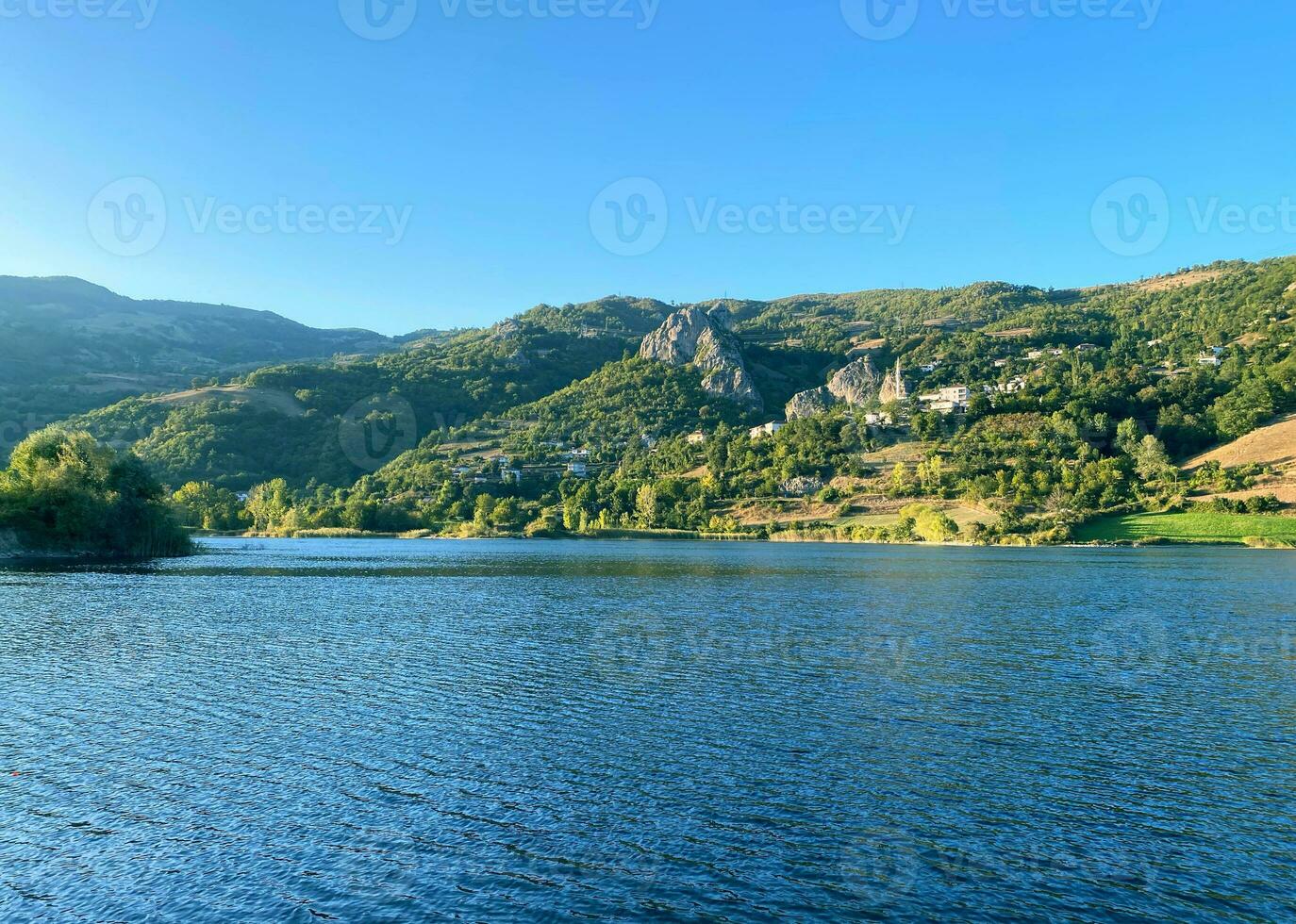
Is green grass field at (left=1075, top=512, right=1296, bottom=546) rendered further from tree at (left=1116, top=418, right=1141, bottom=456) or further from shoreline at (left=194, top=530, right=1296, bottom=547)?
tree at (left=1116, top=418, right=1141, bottom=456)

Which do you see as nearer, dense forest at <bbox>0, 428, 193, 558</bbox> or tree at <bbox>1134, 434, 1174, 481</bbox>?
dense forest at <bbox>0, 428, 193, 558</bbox>

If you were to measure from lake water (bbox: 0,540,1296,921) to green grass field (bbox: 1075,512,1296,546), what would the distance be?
103015 millimetres

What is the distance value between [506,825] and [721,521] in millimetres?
178655

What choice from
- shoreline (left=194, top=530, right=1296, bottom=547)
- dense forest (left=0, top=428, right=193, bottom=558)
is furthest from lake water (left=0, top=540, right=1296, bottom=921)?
shoreline (left=194, top=530, right=1296, bottom=547)

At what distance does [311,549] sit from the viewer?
141000 millimetres

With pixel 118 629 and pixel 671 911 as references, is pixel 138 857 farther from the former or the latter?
pixel 118 629

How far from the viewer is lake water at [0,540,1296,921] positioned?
52.6ft

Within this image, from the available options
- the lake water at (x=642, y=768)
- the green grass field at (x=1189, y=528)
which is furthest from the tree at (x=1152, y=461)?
the lake water at (x=642, y=768)

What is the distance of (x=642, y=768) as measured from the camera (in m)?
23.4

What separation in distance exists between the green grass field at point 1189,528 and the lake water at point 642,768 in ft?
338

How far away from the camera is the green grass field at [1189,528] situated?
443 ft

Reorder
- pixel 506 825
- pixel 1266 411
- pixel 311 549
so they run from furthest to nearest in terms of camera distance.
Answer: pixel 1266 411 → pixel 311 549 → pixel 506 825

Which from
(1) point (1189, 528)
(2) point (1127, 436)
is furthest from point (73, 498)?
(2) point (1127, 436)

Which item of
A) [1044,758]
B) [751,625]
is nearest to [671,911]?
[1044,758]
